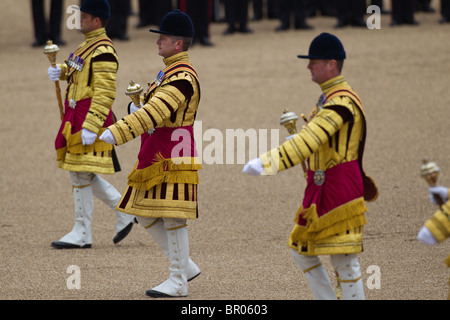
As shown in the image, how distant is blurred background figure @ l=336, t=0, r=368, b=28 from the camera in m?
14.4

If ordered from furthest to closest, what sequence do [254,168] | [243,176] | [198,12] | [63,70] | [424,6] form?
[424,6] < [198,12] < [243,176] < [63,70] < [254,168]

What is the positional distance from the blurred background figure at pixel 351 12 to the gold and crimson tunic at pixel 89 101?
9.12 metres

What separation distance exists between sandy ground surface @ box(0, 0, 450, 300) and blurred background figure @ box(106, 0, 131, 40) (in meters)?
0.33

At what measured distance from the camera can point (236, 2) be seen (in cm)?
1431

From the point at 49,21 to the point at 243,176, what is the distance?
6762 millimetres

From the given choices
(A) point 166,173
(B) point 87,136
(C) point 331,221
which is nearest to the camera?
(C) point 331,221

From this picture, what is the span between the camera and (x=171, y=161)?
483 cm

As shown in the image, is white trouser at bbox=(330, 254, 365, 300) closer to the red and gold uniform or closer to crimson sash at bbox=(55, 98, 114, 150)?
the red and gold uniform

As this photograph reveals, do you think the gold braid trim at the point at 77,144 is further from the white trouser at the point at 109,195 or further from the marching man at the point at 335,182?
the marching man at the point at 335,182

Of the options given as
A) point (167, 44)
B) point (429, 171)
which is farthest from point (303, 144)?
point (167, 44)

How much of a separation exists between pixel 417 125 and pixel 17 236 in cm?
520

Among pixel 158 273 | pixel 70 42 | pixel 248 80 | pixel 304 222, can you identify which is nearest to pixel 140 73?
pixel 248 80

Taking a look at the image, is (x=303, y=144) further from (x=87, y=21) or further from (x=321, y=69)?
(x=87, y=21)

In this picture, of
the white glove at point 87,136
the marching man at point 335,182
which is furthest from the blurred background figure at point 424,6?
the marching man at point 335,182
